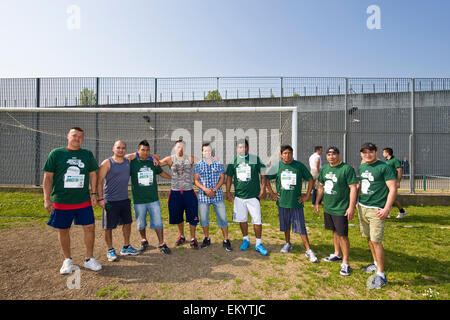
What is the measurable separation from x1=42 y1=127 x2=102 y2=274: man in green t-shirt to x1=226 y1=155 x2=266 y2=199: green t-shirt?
2321 millimetres

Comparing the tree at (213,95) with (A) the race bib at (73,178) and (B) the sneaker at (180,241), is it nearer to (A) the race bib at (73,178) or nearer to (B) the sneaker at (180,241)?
(B) the sneaker at (180,241)

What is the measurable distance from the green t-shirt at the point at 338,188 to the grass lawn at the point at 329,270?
90cm

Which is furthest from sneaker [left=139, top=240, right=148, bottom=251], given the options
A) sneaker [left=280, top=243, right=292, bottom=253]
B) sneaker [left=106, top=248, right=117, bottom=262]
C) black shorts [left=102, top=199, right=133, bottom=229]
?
sneaker [left=280, top=243, right=292, bottom=253]

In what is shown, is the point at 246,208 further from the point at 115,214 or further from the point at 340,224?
the point at 115,214

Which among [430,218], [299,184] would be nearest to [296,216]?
[299,184]

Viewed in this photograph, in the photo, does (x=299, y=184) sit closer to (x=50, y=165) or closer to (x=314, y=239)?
(x=314, y=239)

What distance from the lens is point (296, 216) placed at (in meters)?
3.71

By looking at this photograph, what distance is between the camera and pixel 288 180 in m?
3.74

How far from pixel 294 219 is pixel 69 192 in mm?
3408

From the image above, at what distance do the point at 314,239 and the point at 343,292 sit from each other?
1893 millimetres

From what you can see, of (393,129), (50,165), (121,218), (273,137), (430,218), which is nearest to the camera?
(50,165)

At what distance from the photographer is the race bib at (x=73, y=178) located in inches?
122

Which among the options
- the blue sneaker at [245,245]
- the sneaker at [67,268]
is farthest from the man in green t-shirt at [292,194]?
the sneaker at [67,268]

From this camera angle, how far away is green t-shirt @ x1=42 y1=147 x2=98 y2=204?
10.1 feet
